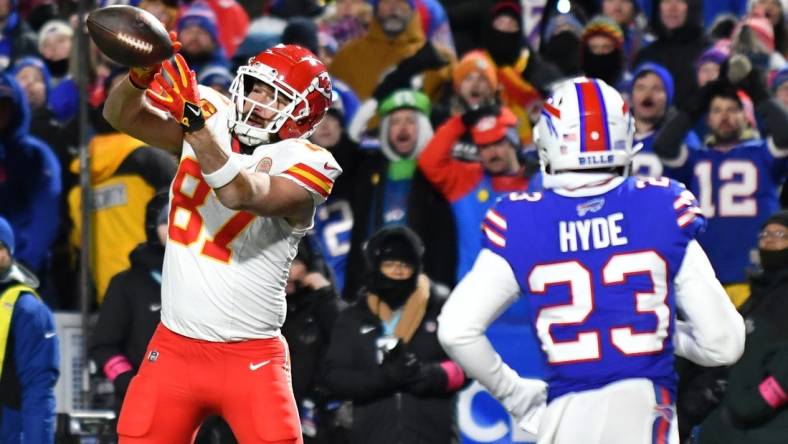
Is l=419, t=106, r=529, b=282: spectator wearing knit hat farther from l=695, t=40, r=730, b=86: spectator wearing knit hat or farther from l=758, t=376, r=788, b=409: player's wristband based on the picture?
l=758, t=376, r=788, b=409: player's wristband

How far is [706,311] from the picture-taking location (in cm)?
521

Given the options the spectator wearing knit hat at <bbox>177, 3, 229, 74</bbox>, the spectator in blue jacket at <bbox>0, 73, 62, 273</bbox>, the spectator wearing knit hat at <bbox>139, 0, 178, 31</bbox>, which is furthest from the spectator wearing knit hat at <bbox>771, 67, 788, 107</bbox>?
the spectator in blue jacket at <bbox>0, 73, 62, 273</bbox>

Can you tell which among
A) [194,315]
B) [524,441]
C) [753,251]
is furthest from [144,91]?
[753,251]

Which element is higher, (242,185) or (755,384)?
(242,185)

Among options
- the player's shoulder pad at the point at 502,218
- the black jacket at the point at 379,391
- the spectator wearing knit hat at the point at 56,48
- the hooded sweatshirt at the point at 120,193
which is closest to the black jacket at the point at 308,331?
the black jacket at the point at 379,391

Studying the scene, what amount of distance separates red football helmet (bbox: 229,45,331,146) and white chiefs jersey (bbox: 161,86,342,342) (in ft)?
0.23

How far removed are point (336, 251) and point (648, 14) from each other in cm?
341

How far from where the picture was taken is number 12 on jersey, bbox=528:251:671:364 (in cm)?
523

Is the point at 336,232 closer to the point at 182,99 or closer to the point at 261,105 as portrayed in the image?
the point at 261,105

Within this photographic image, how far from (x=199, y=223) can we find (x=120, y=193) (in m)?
3.49

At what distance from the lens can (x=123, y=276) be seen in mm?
8031

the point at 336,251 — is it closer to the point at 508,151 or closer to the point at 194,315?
the point at 508,151

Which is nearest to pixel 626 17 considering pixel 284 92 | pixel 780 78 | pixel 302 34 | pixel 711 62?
Result: pixel 711 62

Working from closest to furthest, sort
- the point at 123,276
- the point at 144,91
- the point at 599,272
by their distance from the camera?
the point at 599,272 → the point at 144,91 → the point at 123,276
